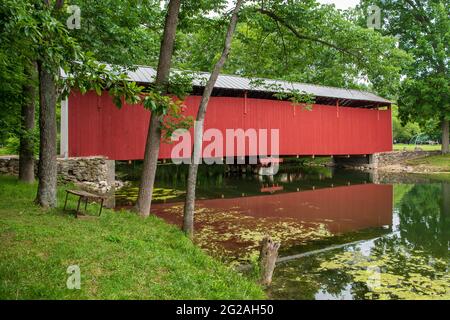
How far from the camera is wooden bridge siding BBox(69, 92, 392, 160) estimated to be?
13719mm

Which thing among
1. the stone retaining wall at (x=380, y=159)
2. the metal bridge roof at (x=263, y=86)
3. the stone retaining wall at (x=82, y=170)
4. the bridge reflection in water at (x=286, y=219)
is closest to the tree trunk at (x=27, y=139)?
the stone retaining wall at (x=82, y=170)

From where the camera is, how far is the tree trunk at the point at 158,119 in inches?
310

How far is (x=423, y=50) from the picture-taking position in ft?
80.5

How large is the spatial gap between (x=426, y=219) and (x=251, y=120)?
9.11m

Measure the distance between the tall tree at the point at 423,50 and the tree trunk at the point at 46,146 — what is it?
2172cm

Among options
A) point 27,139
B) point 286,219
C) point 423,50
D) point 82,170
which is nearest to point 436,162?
point 423,50

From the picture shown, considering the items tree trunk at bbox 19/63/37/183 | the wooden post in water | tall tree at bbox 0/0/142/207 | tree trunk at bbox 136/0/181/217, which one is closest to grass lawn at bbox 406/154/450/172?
tree trunk at bbox 136/0/181/217

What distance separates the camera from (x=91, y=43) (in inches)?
360

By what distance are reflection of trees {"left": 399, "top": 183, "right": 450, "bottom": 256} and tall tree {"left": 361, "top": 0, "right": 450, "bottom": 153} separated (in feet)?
36.9

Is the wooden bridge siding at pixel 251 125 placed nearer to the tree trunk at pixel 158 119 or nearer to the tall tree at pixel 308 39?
the tall tree at pixel 308 39

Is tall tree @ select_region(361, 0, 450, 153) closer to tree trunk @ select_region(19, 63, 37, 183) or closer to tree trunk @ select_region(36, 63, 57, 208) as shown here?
tree trunk @ select_region(19, 63, 37, 183)

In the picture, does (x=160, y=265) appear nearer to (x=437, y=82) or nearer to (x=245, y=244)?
(x=245, y=244)

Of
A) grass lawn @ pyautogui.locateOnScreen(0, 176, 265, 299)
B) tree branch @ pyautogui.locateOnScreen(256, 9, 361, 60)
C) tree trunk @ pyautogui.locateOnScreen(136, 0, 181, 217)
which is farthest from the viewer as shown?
tree branch @ pyautogui.locateOnScreen(256, 9, 361, 60)

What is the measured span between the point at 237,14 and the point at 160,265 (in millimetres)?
5287
